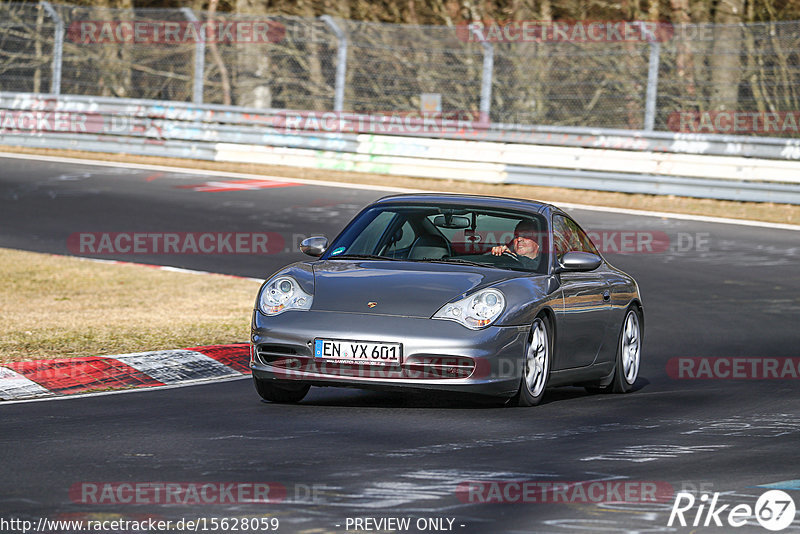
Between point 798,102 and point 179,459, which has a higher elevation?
point 798,102

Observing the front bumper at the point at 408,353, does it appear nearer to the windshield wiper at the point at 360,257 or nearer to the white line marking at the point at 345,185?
the windshield wiper at the point at 360,257

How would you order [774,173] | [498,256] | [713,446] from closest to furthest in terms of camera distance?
[713,446], [498,256], [774,173]

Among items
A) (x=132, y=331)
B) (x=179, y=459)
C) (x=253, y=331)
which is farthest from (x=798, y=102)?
(x=179, y=459)

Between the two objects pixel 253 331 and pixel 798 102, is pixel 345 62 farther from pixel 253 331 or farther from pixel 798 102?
pixel 253 331

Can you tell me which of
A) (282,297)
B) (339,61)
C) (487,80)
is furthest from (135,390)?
(339,61)

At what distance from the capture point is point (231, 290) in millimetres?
14781

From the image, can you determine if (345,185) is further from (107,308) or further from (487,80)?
(107,308)

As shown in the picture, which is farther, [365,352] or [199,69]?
[199,69]

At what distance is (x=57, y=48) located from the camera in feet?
91.1

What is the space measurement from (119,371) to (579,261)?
10.3 ft

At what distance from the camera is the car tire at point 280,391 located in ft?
28.5

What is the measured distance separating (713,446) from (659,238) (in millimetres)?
11916

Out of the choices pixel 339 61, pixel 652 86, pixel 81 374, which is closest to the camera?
pixel 81 374

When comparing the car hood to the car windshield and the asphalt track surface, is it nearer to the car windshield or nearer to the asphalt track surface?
the car windshield
